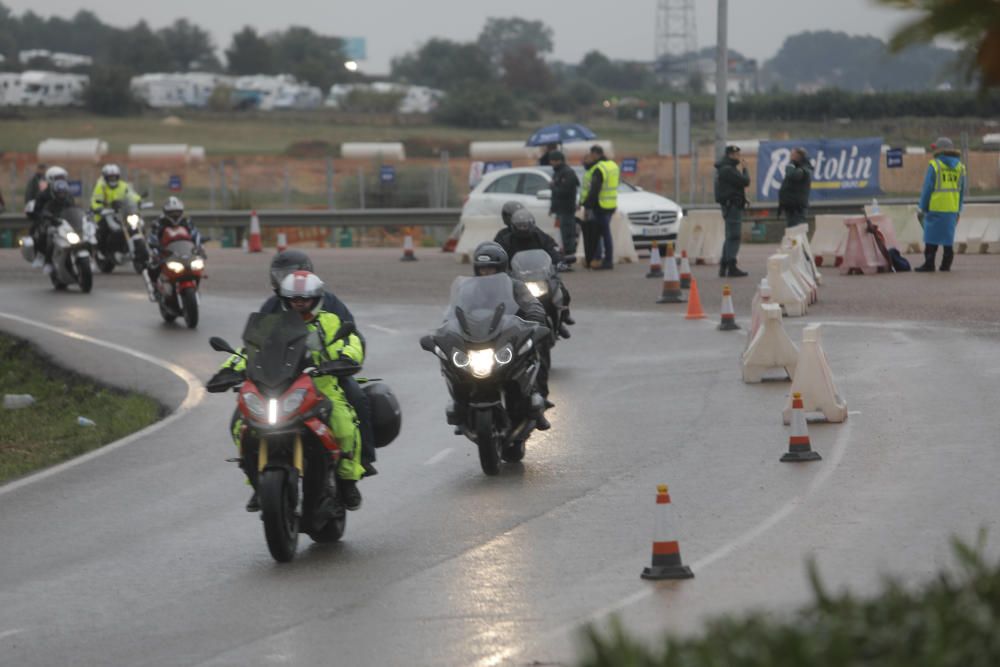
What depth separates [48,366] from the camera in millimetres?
20938

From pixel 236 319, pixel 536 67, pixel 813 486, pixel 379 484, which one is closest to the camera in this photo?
pixel 813 486

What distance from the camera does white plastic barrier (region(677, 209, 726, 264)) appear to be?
30812mm

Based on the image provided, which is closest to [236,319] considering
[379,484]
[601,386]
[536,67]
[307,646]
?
[601,386]

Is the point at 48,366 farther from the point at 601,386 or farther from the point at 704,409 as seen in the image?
the point at 704,409

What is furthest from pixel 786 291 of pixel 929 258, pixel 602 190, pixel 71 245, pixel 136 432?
pixel 71 245

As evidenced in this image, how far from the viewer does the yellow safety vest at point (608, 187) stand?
28766 millimetres

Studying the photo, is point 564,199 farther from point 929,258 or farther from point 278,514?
point 278,514

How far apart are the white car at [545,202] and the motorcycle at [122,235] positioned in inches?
243

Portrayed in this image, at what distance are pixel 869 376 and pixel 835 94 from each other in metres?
53.3

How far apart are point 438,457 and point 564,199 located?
15191 mm

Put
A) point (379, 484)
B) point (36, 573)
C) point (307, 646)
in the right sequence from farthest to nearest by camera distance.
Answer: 1. point (379, 484)
2. point (36, 573)
3. point (307, 646)

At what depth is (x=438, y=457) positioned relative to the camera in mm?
14039

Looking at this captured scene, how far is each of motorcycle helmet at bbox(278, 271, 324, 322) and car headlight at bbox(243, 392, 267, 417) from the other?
0.82 meters

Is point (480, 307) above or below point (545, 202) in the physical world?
above
